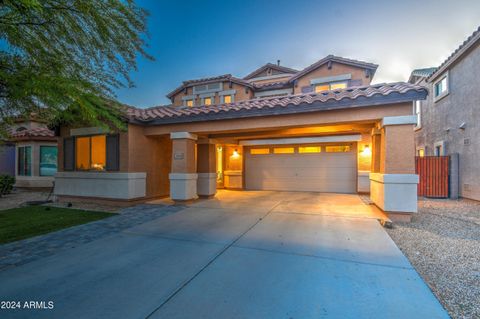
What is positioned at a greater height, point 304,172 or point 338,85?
point 338,85

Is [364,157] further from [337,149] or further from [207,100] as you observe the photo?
[207,100]

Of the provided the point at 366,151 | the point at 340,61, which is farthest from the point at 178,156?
the point at 340,61

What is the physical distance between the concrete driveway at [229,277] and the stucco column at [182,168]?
3250 millimetres

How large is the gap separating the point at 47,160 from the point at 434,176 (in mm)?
20034

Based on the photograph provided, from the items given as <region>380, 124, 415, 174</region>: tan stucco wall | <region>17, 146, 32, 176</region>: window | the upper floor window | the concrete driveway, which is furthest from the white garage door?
<region>17, 146, 32, 176</region>: window

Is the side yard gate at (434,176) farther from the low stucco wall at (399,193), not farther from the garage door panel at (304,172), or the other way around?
the low stucco wall at (399,193)

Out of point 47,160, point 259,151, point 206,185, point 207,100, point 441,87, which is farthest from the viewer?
point 207,100

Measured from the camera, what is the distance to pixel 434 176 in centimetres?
980

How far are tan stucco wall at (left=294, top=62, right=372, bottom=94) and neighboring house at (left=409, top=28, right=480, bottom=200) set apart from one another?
3.42m

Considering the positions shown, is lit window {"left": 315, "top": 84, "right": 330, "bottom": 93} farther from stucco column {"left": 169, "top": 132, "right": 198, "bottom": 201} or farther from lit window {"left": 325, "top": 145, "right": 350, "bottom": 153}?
stucco column {"left": 169, "top": 132, "right": 198, "bottom": 201}

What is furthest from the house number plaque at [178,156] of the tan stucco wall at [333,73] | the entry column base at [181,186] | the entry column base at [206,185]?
the tan stucco wall at [333,73]

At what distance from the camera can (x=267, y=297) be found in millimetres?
2443

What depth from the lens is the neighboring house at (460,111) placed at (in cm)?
848

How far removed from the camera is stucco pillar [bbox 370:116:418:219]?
5590 millimetres
